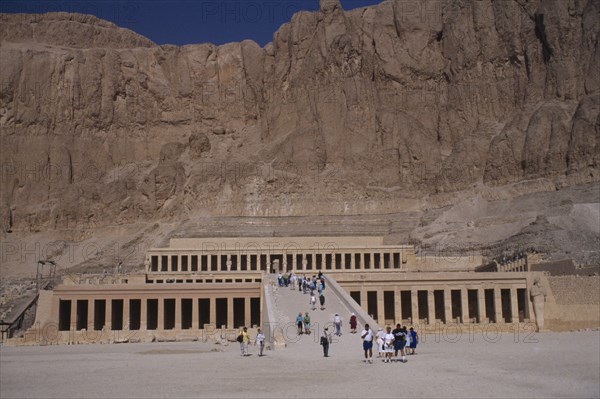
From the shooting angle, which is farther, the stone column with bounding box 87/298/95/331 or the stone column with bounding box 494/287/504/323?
the stone column with bounding box 87/298/95/331

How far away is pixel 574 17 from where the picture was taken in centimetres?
11600

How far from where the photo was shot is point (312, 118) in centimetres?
12862

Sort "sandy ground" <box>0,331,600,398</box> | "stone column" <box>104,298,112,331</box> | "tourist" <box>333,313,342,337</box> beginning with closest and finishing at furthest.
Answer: "sandy ground" <box>0,331,600,398</box> < "tourist" <box>333,313,342,337</box> < "stone column" <box>104,298,112,331</box>

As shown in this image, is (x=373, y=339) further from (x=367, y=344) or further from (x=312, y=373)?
(x=312, y=373)

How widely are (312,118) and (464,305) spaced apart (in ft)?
262

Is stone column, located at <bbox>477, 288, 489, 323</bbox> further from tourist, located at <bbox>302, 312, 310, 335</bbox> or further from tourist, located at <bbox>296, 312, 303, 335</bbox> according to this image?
tourist, located at <bbox>302, 312, 310, 335</bbox>

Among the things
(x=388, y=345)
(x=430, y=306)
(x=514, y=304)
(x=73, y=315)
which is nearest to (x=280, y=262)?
(x=430, y=306)

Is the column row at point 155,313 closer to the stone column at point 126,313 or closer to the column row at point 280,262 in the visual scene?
the stone column at point 126,313

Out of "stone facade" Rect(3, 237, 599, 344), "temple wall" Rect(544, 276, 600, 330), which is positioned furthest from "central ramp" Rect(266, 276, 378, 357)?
"temple wall" Rect(544, 276, 600, 330)

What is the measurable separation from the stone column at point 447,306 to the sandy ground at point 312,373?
547 inches

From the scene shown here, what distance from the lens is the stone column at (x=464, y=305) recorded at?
1999 inches

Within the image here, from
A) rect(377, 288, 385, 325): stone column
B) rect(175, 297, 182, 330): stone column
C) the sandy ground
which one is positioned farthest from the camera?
rect(175, 297, 182, 330): stone column

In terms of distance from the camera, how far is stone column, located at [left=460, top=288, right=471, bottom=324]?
50.8m

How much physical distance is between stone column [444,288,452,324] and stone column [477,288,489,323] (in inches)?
69.0
